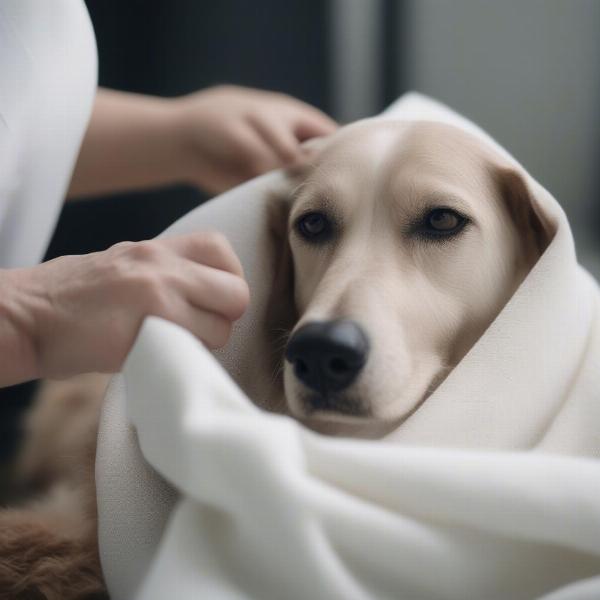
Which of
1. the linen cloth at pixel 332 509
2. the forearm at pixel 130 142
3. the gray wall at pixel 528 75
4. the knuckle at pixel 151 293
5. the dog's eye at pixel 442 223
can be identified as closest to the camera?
the linen cloth at pixel 332 509

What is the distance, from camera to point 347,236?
809 mm

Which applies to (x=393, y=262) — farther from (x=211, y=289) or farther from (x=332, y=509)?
(x=332, y=509)

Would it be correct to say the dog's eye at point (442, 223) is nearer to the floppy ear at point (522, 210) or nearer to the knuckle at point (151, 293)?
the floppy ear at point (522, 210)

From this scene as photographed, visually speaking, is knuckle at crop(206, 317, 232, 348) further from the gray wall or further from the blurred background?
the gray wall

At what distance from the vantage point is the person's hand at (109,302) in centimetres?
58

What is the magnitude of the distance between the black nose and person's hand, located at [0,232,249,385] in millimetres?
61

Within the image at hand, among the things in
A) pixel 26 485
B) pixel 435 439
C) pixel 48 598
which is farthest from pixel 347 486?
pixel 26 485

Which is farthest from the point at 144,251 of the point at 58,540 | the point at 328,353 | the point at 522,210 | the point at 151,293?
the point at 522,210

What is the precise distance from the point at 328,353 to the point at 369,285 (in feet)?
0.32

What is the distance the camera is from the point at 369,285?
2.30 ft

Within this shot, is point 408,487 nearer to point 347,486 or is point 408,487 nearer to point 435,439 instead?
point 347,486

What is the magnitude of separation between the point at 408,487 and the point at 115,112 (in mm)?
843

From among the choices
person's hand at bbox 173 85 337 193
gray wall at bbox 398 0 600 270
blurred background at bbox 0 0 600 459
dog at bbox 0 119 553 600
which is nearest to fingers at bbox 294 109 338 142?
person's hand at bbox 173 85 337 193

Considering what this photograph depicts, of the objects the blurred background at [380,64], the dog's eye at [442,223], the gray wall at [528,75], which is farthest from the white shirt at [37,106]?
the gray wall at [528,75]
